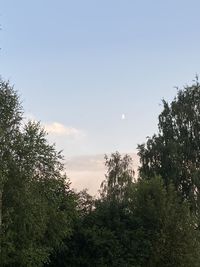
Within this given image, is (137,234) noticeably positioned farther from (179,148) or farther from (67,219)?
(179,148)

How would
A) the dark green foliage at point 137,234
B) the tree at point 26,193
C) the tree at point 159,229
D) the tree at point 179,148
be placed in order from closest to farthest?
the tree at point 26,193, the dark green foliage at point 137,234, the tree at point 159,229, the tree at point 179,148

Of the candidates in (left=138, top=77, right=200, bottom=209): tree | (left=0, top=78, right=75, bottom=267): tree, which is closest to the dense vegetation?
(left=0, top=78, right=75, bottom=267): tree

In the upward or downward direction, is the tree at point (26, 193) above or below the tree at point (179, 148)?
below

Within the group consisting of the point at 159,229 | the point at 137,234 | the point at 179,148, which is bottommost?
the point at 137,234

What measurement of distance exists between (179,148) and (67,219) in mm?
20993

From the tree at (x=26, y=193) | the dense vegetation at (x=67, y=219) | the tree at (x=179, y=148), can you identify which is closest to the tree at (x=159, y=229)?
the dense vegetation at (x=67, y=219)

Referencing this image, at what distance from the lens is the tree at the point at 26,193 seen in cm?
3073

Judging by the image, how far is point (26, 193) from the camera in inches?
1238

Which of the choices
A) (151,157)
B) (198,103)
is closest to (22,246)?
(151,157)

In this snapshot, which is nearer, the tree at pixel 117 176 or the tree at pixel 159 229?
the tree at pixel 159 229

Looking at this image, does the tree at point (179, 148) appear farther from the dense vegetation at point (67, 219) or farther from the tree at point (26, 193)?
the tree at point (26, 193)

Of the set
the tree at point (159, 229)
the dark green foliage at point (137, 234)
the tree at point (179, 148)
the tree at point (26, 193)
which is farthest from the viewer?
the tree at point (179, 148)

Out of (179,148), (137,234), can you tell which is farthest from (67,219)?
(179,148)

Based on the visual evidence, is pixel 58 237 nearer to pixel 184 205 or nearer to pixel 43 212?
pixel 43 212
